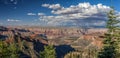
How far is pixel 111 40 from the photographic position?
4253 centimetres

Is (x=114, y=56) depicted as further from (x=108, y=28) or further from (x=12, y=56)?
(x=12, y=56)

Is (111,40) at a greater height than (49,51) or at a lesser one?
greater

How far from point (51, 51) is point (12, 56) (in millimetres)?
12737

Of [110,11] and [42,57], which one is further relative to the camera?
[42,57]

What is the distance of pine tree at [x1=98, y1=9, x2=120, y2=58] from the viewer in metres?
41.8

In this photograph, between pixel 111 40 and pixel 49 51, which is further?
pixel 49 51

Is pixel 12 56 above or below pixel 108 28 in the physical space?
below

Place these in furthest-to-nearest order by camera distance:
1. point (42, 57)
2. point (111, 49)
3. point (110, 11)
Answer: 1. point (42, 57)
2. point (110, 11)
3. point (111, 49)

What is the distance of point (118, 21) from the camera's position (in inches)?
1729

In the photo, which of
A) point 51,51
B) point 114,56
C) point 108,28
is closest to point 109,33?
point 108,28

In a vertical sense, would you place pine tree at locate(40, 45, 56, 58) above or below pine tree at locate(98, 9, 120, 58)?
below

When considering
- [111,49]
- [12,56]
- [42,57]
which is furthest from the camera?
[42,57]

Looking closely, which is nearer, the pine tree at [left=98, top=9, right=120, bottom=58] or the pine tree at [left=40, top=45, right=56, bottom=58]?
the pine tree at [left=98, top=9, right=120, bottom=58]

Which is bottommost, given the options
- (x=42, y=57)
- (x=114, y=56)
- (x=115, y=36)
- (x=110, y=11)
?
(x=42, y=57)
